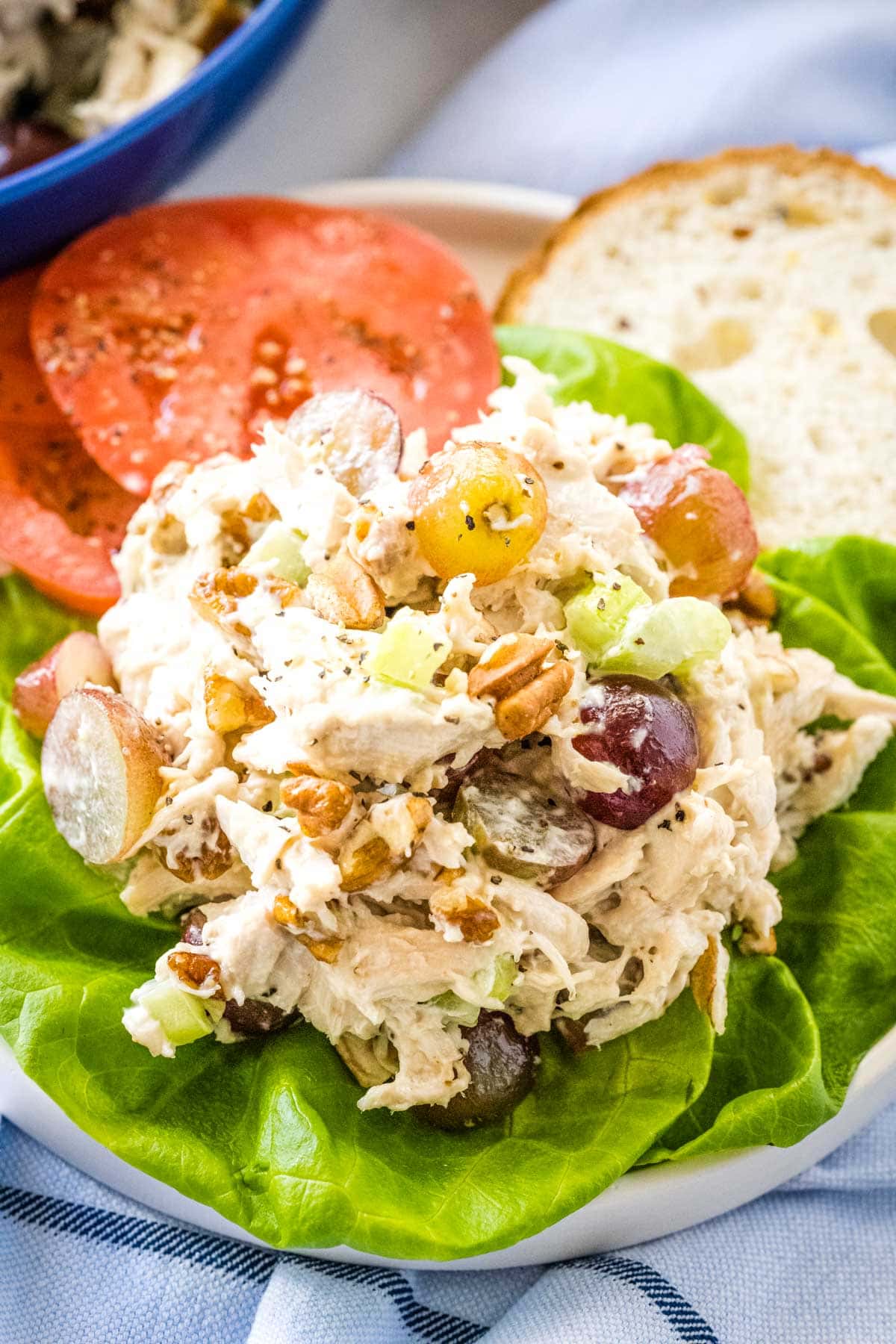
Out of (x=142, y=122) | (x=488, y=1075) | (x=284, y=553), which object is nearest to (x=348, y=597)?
(x=284, y=553)

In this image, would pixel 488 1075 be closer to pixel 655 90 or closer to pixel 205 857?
pixel 205 857

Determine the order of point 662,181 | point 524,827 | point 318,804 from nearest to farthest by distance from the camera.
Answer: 1. point 318,804
2. point 524,827
3. point 662,181

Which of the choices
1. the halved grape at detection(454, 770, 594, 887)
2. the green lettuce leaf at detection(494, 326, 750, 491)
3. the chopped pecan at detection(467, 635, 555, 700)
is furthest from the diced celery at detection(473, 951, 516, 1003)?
the green lettuce leaf at detection(494, 326, 750, 491)

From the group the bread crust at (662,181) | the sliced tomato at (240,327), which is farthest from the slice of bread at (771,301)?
the sliced tomato at (240,327)

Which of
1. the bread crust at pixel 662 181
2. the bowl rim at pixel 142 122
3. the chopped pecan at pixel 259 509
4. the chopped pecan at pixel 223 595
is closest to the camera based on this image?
the chopped pecan at pixel 223 595

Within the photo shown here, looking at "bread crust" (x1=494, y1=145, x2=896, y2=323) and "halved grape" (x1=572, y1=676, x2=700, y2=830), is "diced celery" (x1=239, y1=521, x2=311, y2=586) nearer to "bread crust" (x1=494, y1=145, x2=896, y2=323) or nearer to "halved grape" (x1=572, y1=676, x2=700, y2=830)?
"halved grape" (x1=572, y1=676, x2=700, y2=830)

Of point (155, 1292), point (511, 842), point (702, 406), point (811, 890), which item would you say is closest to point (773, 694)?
point (811, 890)

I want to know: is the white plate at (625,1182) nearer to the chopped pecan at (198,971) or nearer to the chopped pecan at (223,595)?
the chopped pecan at (198,971)
